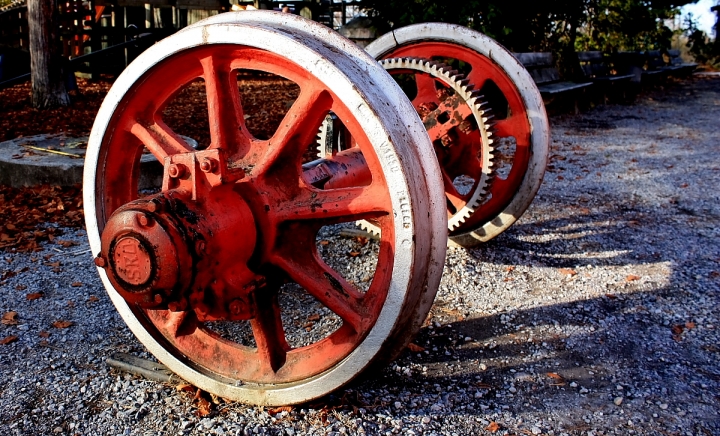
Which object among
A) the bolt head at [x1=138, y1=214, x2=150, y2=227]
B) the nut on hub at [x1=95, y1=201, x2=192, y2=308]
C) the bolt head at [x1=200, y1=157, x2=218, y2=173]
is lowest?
the nut on hub at [x1=95, y1=201, x2=192, y2=308]

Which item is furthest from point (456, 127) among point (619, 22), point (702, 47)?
point (702, 47)

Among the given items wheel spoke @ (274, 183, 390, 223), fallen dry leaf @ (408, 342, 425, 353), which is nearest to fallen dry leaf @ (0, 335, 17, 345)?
wheel spoke @ (274, 183, 390, 223)

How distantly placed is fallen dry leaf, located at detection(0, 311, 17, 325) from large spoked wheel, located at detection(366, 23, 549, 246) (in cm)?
253

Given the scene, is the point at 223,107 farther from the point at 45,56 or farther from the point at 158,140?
the point at 45,56

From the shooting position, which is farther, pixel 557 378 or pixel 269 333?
pixel 557 378

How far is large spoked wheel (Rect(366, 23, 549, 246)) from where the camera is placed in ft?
12.9

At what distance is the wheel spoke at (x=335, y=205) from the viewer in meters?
2.12

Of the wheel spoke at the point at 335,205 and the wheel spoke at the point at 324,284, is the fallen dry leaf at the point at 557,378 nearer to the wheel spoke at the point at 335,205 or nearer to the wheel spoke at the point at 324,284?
the wheel spoke at the point at 324,284

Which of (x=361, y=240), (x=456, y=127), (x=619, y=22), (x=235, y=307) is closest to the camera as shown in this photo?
(x=235, y=307)

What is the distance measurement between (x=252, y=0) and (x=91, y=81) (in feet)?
12.0

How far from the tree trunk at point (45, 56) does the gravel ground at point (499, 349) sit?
15.2ft

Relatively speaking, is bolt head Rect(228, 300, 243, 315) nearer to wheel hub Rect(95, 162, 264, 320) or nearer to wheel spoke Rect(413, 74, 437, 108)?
wheel hub Rect(95, 162, 264, 320)

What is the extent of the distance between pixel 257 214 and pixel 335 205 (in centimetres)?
30

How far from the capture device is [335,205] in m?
2.21
